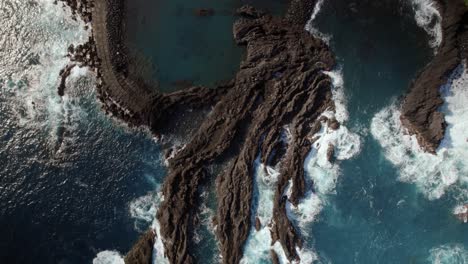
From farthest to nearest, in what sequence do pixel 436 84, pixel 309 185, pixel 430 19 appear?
pixel 430 19
pixel 436 84
pixel 309 185

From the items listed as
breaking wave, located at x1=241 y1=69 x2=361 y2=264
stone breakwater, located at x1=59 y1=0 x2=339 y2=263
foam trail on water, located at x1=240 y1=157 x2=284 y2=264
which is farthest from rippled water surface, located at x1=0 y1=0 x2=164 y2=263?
breaking wave, located at x1=241 y1=69 x2=361 y2=264

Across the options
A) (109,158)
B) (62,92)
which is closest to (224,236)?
(109,158)

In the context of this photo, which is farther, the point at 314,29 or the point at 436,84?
the point at 314,29

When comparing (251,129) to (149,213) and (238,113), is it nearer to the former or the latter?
(238,113)

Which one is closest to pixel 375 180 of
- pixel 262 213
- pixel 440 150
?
pixel 440 150

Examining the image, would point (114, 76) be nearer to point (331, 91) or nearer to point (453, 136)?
point (331, 91)

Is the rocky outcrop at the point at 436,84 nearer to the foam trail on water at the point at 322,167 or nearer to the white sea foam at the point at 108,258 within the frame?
the foam trail on water at the point at 322,167

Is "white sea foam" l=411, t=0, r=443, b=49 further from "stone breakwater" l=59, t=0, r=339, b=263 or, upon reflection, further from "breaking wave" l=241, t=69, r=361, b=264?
"breaking wave" l=241, t=69, r=361, b=264
